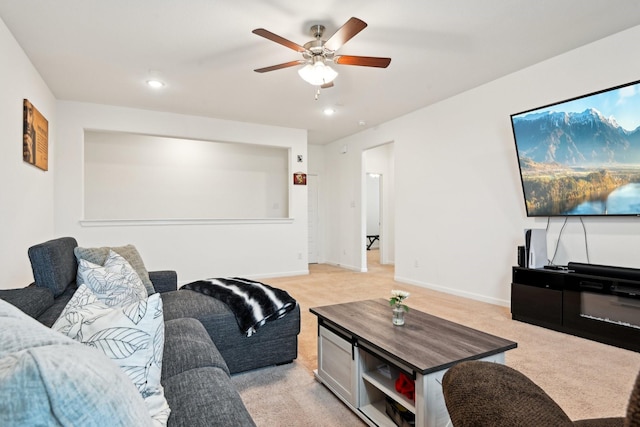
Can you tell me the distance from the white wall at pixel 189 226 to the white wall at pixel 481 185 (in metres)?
1.76

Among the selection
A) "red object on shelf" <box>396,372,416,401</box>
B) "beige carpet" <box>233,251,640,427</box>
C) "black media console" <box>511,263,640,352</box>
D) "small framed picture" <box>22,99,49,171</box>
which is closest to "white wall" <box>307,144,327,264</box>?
"beige carpet" <box>233,251,640,427</box>

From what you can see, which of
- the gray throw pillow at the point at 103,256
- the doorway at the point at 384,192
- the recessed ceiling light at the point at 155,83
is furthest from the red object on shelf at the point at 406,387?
the doorway at the point at 384,192

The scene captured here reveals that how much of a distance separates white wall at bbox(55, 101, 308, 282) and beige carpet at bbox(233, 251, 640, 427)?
221 cm

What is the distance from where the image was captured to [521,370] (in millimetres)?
2268

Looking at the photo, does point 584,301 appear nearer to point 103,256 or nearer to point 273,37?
point 273,37

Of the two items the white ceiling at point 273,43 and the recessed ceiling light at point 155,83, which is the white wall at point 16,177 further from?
the recessed ceiling light at point 155,83

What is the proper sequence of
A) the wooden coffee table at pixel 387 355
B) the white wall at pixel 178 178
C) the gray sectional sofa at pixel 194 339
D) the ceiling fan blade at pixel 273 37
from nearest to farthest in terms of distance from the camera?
1. the gray sectional sofa at pixel 194 339
2. the wooden coffee table at pixel 387 355
3. the ceiling fan blade at pixel 273 37
4. the white wall at pixel 178 178

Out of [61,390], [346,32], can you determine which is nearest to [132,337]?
[61,390]

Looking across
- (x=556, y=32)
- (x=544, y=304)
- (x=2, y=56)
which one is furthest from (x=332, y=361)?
(x=2, y=56)

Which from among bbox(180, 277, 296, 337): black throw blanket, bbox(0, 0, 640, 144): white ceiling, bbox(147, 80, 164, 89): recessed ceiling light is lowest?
bbox(180, 277, 296, 337): black throw blanket

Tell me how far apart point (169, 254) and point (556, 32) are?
5.23 meters

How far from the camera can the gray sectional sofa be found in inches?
41.7

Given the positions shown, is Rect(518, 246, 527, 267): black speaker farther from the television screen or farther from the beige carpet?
the beige carpet

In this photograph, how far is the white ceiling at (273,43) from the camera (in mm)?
2500
